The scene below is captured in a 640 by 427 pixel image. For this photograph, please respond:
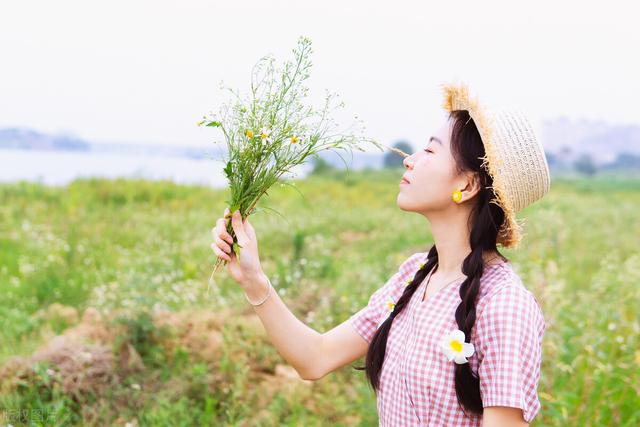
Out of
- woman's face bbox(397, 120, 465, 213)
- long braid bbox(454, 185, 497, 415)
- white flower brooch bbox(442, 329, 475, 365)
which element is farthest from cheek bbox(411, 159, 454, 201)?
white flower brooch bbox(442, 329, 475, 365)

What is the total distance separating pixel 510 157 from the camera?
184 centimetres

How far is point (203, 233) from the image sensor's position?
841cm

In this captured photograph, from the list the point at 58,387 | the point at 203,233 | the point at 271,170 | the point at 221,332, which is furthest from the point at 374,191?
the point at 271,170

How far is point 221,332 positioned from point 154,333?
0.43 m

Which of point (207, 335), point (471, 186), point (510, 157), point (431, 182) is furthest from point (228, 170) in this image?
point (207, 335)

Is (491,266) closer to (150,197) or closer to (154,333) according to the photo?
(154,333)

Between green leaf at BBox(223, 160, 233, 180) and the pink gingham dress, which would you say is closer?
the pink gingham dress

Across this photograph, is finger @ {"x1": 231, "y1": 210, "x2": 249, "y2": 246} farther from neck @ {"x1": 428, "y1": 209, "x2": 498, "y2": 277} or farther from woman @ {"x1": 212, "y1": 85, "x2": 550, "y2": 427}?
neck @ {"x1": 428, "y1": 209, "x2": 498, "y2": 277}

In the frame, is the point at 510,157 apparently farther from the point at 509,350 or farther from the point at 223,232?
the point at 223,232

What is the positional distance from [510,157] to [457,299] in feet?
1.36

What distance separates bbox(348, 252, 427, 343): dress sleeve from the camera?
6.98 ft

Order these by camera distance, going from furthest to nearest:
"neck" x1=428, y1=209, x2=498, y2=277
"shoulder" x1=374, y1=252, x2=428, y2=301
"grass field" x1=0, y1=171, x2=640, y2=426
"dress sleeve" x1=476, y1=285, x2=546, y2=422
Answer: "grass field" x1=0, y1=171, x2=640, y2=426, "shoulder" x1=374, y1=252, x2=428, y2=301, "neck" x1=428, y1=209, x2=498, y2=277, "dress sleeve" x1=476, y1=285, x2=546, y2=422

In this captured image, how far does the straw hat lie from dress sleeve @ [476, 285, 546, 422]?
0.26 meters

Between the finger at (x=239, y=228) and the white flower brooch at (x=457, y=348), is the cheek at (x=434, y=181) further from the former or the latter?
the finger at (x=239, y=228)
